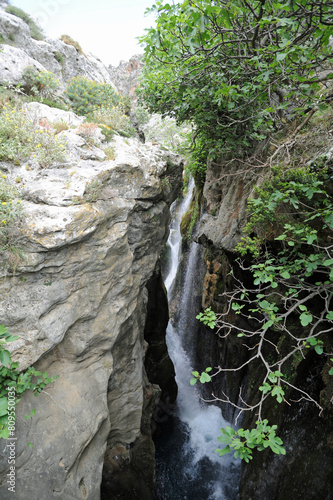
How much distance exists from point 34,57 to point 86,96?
316 cm

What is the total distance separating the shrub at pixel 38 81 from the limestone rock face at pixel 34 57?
204 millimetres

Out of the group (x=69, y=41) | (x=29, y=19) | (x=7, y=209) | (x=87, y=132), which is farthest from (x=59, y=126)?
(x=29, y=19)

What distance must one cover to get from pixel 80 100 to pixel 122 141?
3798 mm

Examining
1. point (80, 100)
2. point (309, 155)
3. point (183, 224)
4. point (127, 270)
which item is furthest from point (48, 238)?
point (183, 224)

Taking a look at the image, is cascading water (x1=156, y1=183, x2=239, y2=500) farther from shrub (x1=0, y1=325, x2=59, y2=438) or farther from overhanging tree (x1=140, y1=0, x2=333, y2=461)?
shrub (x1=0, y1=325, x2=59, y2=438)

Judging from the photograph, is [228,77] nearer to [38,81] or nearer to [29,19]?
[38,81]

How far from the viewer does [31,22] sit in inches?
445

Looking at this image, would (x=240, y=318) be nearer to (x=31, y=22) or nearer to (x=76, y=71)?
(x=76, y=71)

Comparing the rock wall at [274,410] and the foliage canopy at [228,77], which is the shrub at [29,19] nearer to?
the foliage canopy at [228,77]

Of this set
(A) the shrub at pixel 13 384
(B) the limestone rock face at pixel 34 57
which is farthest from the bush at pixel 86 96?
(A) the shrub at pixel 13 384

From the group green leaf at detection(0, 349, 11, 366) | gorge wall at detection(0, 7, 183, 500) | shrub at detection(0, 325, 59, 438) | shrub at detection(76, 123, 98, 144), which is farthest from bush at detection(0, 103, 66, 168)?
green leaf at detection(0, 349, 11, 366)

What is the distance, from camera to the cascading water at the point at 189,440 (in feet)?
27.6

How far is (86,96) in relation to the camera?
8.66 m

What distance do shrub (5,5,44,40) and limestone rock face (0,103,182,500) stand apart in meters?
7.86
